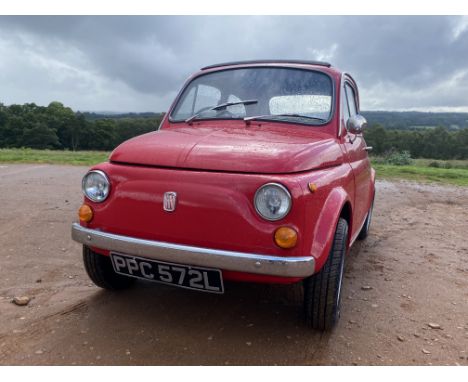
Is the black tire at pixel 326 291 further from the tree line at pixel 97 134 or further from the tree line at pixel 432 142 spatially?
the tree line at pixel 432 142

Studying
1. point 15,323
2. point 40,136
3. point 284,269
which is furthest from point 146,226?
point 40,136

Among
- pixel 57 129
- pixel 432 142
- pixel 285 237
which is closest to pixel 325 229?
pixel 285 237

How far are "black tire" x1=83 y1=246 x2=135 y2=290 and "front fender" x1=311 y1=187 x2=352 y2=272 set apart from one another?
156 centimetres

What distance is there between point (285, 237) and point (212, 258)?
0.40m

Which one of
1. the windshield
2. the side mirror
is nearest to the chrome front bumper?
the windshield

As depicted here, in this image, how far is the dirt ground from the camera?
231cm

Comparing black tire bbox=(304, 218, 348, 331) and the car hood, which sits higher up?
the car hood

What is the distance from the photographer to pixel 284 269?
2064mm

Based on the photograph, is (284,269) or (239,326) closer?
(284,269)

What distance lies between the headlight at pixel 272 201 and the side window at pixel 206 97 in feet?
5.36

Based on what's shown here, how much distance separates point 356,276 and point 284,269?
1.81 meters

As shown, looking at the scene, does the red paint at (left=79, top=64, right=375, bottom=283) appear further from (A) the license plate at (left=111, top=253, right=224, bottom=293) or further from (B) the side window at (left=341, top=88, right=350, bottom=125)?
(B) the side window at (left=341, top=88, right=350, bottom=125)

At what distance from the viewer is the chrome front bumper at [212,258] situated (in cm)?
207

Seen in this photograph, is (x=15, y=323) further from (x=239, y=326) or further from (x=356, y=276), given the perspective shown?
(x=356, y=276)
